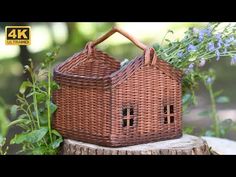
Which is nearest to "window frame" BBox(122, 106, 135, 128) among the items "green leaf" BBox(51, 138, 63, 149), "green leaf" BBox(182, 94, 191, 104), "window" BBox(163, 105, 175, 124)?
"window" BBox(163, 105, 175, 124)

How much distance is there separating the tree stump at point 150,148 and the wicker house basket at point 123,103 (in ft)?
0.06

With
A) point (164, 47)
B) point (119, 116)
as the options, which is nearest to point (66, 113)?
point (119, 116)

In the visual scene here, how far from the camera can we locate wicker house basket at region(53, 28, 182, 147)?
6.17 feet

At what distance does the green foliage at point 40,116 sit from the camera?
2.01 m

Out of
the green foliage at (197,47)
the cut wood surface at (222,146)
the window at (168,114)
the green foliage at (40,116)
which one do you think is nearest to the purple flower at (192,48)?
the green foliage at (197,47)

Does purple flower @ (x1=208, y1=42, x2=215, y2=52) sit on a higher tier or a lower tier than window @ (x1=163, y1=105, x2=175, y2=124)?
higher

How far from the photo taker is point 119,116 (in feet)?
6.17

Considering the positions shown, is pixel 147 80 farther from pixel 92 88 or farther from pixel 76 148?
pixel 76 148

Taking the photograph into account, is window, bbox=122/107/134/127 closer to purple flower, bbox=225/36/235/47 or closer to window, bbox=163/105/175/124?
window, bbox=163/105/175/124

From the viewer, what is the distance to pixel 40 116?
2.10 metres

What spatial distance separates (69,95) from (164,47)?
40 centimetres

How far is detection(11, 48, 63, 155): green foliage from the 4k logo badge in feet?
0.30

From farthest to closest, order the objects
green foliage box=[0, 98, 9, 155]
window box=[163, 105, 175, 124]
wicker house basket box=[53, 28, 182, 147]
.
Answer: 1. window box=[163, 105, 175, 124]
2. wicker house basket box=[53, 28, 182, 147]
3. green foliage box=[0, 98, 9, 155]

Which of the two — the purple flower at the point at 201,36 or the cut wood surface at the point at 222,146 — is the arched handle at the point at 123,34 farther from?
the cut wood surface at the point at 222,146
